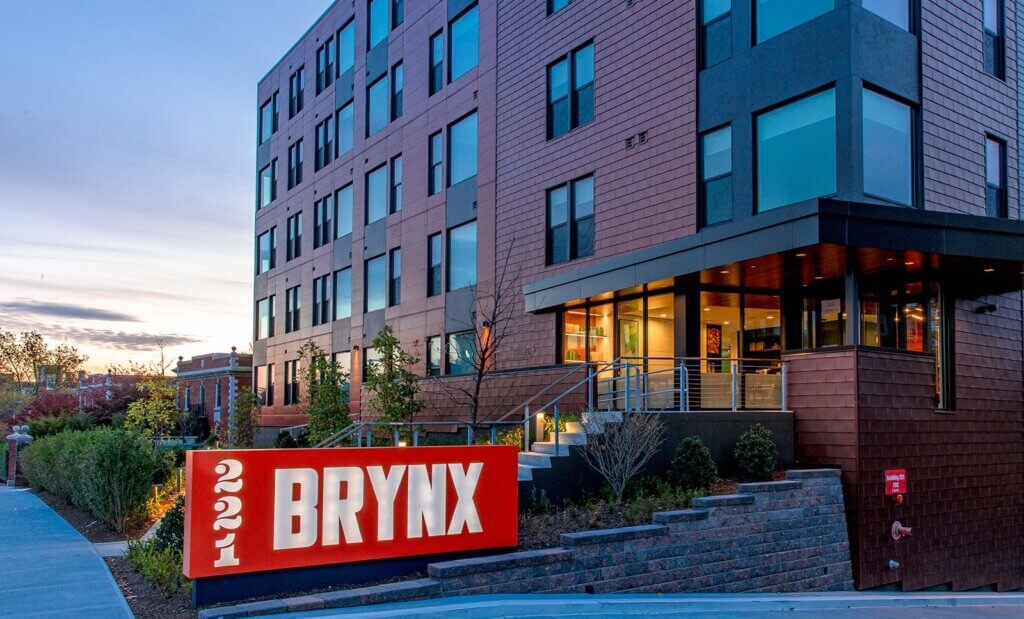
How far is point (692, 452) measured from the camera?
12883 mm

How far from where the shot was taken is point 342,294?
30.8 metres

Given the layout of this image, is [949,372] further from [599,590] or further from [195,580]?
[195,580]

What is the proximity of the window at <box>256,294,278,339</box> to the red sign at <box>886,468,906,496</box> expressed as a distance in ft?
93.0

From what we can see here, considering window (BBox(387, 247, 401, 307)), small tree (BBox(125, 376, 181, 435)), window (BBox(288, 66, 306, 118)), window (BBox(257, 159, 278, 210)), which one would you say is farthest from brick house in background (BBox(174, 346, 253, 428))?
window (BBox(387, 247, 401, 307))

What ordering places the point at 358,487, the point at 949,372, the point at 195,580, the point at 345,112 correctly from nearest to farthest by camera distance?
the point at 195,580 < the point at 358,487 < the point at 949,372 < the point at 345,112

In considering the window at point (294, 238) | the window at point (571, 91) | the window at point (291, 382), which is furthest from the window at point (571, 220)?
the window at point (294, 238)

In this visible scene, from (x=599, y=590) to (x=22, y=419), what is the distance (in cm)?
3247

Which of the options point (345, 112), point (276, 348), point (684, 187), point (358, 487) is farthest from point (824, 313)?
point (276, 348)

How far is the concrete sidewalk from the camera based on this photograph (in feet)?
30.1

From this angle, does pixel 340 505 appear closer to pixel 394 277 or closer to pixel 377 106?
pixel 394 277

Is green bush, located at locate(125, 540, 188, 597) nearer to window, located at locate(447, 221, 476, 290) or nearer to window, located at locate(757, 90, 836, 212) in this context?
window, located at locate(757, 90, 836, 212)

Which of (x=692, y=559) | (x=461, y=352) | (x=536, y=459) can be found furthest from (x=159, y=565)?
(x=461, y=352)

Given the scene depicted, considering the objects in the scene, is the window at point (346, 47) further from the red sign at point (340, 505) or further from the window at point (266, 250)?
the red sign at point (340, 505)

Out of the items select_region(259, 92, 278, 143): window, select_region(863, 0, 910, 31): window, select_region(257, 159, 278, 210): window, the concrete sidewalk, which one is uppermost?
select_region(259, 92, 278, 143): window
